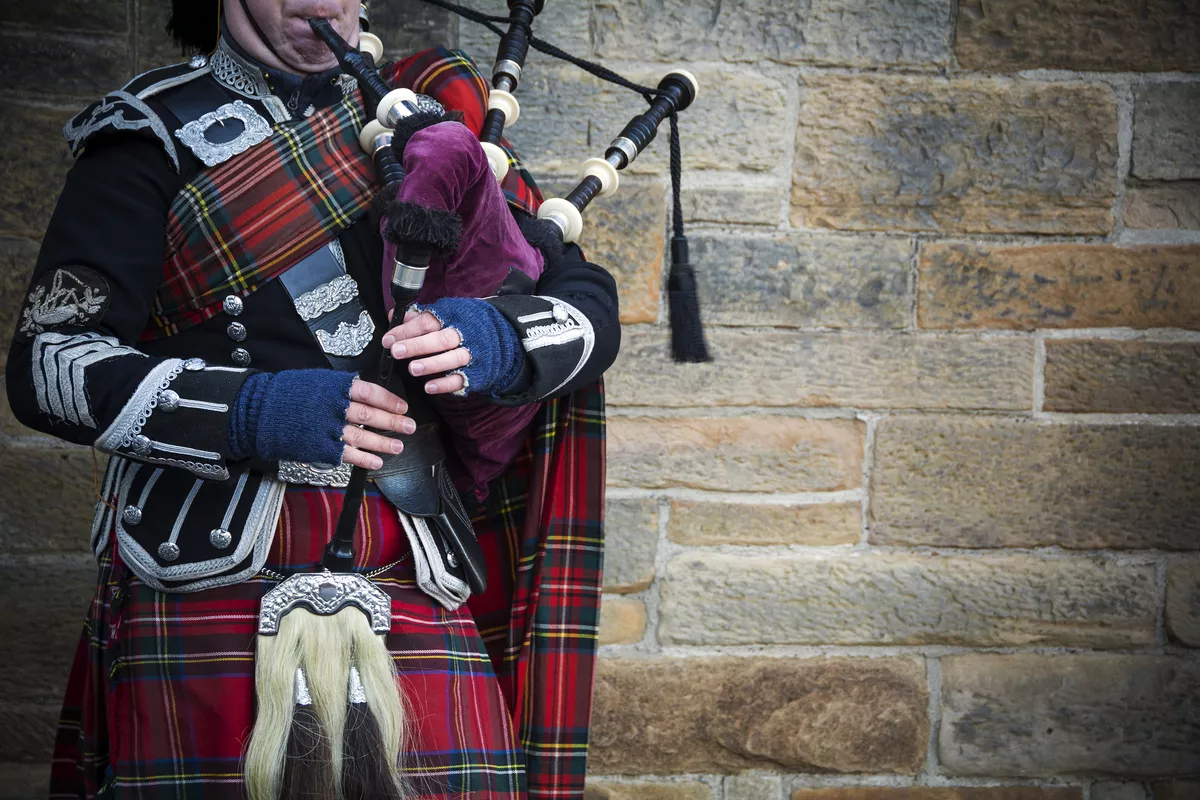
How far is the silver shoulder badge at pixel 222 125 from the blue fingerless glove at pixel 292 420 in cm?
34

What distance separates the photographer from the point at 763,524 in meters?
2.41

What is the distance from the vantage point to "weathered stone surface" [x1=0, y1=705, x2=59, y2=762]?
236 centimetres

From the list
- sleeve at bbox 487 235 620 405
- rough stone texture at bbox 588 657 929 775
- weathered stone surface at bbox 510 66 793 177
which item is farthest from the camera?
rough stone texture at bbox 588 657 929 775

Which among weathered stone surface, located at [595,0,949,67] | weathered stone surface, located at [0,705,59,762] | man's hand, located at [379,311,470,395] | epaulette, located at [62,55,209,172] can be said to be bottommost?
weathered stone surface, located at [0,705,59,762]

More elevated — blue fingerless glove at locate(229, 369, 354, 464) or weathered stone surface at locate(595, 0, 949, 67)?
weathered stone surface at locate(595, 0, 949, 67)

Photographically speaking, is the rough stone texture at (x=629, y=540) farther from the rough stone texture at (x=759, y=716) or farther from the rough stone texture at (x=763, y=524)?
the rough stone texture at (x=759, y=716)

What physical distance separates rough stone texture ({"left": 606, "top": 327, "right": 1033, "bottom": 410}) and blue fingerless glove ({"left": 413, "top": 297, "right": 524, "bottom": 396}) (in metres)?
1.00

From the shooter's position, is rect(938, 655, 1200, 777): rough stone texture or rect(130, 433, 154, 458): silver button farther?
rect(938, 655, 1200, 777): rough stone texture

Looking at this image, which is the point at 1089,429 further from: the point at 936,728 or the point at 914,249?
the point at 936,728

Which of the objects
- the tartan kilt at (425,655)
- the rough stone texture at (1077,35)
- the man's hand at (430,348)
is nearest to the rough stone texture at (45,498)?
the tartan kilt at (425,655)

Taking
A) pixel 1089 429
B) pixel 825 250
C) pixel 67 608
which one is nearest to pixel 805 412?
pixel 825 250

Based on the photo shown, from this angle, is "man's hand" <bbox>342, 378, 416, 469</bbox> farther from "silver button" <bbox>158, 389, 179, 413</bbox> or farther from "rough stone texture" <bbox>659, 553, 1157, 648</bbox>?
"rough stone texture" <bbox>659, 553, 1157, 648</bbox>

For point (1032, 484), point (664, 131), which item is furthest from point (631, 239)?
point (1032, 484)

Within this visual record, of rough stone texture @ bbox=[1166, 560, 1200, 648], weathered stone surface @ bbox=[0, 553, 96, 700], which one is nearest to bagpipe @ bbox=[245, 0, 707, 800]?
weathered stone surface @ bbox=[0, 553, 96, 700]
